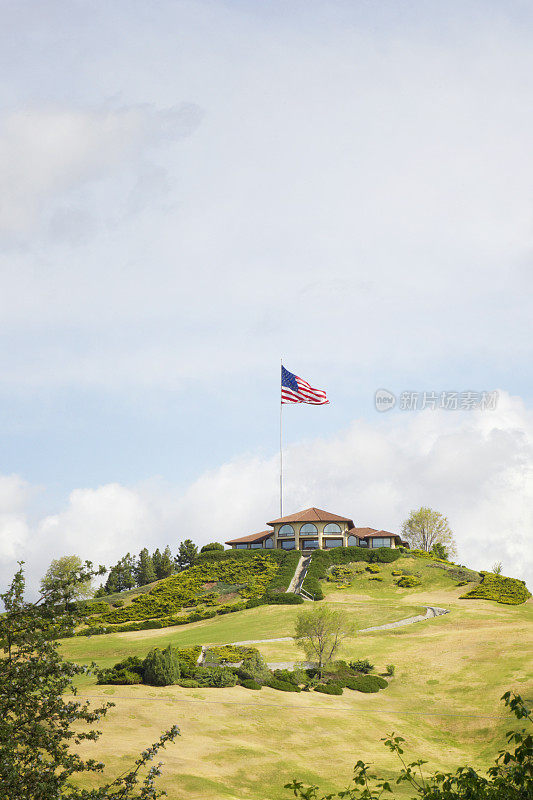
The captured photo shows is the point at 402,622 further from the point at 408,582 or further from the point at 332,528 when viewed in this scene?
the point at 332,528

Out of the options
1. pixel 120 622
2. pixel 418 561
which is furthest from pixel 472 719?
pixel 418 561

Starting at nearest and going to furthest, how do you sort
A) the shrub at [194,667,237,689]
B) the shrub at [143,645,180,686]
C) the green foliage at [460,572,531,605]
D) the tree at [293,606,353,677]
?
the shrub at [143,645,180,686]
the shrub at [194,667,237,689]
the tree at [293,606,353,677]
the green foliage at [460,572,531,605]

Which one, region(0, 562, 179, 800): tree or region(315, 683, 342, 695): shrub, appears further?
region(315, 683, 342, 695): shrub

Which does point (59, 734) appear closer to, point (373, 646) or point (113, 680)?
point (113, 680)

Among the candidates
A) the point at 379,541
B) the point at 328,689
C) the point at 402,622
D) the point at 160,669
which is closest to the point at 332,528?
the point at 379,541

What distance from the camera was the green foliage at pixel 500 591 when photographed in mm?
64375

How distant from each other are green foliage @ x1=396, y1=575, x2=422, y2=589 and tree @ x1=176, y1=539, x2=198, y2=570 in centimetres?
3796

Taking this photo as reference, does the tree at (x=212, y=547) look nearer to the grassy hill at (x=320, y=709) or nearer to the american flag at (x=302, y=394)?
the american flag at (x=302, y=394)

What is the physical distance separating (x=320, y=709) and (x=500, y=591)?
128ft

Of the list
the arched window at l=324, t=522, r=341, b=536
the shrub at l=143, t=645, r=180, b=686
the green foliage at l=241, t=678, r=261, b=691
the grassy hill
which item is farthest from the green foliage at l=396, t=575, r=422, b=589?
the shrub at l=143, t=645, r=180, b=686

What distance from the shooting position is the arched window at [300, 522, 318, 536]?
9362cm

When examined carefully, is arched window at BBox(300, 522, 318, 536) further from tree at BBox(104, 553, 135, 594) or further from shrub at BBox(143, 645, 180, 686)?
shrub at BBox(143, 645, 180, 686)

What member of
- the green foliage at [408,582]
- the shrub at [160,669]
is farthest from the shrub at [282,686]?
the green foliage at [408,582]

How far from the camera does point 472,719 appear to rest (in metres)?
34.9
